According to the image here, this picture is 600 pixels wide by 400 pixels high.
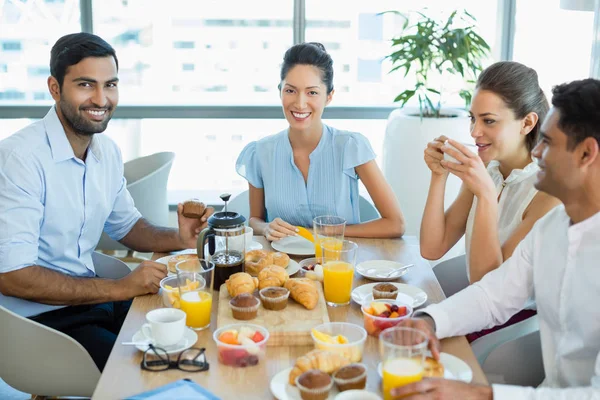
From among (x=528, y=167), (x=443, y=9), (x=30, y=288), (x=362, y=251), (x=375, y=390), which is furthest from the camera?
(x=443, y=9)

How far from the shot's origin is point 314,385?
1391 millimetres

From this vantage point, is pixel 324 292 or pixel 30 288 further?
pixel 30 288

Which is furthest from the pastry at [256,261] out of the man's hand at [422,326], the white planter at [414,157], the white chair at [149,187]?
the white planter at [414,157]

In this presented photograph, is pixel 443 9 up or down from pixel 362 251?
up

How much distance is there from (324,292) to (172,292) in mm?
400

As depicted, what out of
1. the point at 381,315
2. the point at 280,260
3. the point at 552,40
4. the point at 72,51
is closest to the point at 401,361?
the point at 381,315

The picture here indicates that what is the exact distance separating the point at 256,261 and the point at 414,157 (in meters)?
2.06

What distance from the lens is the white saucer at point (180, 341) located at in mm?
1626

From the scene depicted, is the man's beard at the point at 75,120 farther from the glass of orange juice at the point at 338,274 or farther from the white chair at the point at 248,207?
the glass of orange juice at the point at 338,274

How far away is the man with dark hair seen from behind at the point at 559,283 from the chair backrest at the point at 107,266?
3.82 feet

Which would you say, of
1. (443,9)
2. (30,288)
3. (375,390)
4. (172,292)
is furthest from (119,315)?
(443,9)

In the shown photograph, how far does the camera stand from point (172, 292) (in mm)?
1854

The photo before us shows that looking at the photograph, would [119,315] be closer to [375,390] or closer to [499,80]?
[375,390]

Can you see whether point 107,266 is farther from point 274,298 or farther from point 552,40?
point 552,40
